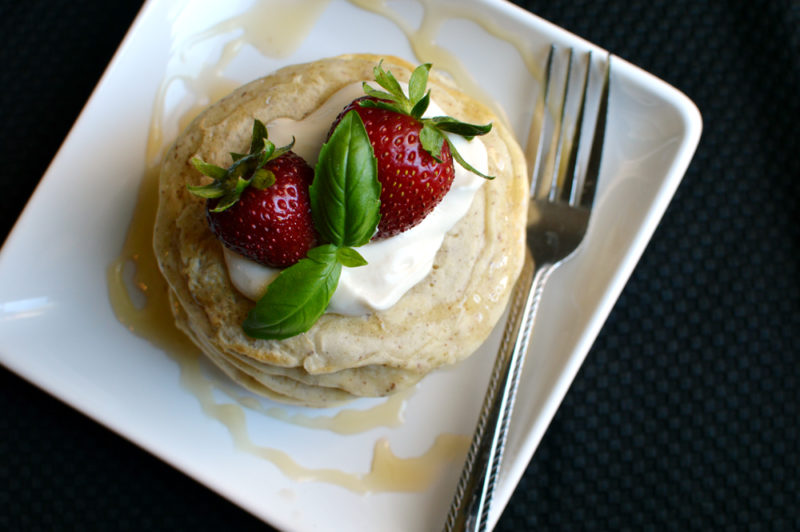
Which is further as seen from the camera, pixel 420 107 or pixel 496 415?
pixel 496 415

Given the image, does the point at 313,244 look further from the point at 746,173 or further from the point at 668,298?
the point at 746,173

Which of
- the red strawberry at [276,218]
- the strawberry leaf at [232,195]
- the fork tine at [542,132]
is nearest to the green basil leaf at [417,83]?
the red strawberry at [276,218]

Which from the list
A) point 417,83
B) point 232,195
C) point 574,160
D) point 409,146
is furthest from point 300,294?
point 574,160

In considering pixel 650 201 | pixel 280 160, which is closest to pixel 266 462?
pixel 280 160

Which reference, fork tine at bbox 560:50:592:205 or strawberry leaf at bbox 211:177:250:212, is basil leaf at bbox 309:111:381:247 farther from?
fork tine at bbox 560:50:592:205

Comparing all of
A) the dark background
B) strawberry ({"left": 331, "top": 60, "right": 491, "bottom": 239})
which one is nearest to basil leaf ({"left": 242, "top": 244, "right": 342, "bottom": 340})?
strawberry ({"left": 331, "top": 60, "right": 491, "bottom": 239})

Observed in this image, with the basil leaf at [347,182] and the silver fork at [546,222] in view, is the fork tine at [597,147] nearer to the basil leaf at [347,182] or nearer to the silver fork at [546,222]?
the silver fork at [546,222]

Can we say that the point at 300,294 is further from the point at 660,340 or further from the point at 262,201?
the point at 660,340
